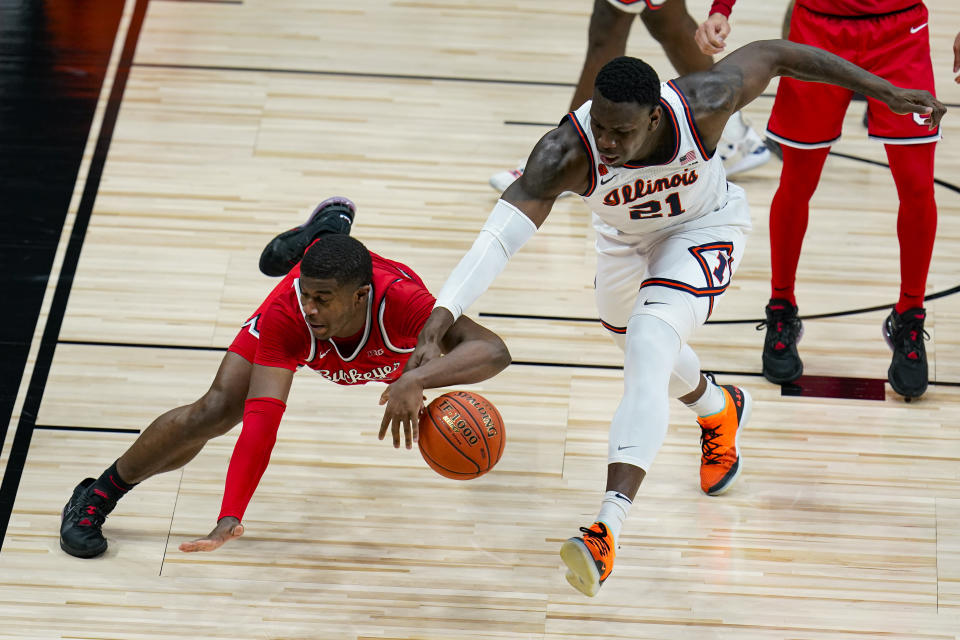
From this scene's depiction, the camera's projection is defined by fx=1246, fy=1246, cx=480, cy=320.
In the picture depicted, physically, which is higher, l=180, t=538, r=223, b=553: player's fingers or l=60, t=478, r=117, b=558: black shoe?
l=180, t=538, r=223, b=553: player's fingers

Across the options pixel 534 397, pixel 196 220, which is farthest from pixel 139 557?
pixel 196 220

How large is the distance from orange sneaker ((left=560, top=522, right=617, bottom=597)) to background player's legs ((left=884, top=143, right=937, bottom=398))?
1.89 m

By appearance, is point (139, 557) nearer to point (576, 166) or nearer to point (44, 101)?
point (576, 166)

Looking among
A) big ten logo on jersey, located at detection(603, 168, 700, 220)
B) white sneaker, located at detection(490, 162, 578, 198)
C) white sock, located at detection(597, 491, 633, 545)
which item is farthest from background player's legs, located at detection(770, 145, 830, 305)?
white sock, located at detection(597, 491, 633, 545)

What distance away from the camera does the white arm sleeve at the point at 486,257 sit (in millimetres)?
3631

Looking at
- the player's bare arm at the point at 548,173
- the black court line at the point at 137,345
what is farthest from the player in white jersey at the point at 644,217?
the black court line at the point at 137,345

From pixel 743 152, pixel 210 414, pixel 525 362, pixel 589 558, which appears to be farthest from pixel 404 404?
pixel 743 152

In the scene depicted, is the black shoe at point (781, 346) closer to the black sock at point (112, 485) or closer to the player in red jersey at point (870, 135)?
the player in red jersey at point (870, 135)

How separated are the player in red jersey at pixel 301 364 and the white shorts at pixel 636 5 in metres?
2.01

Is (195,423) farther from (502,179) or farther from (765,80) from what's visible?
(502,179)

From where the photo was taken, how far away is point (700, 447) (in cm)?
469

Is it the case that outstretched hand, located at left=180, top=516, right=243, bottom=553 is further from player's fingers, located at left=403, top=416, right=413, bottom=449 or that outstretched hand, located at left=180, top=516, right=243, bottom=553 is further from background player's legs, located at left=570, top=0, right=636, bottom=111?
background player's legs, located at left=570, top=0, right=636, bottom=111

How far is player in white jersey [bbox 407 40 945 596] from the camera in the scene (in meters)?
3.55

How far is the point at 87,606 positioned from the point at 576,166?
213cm
